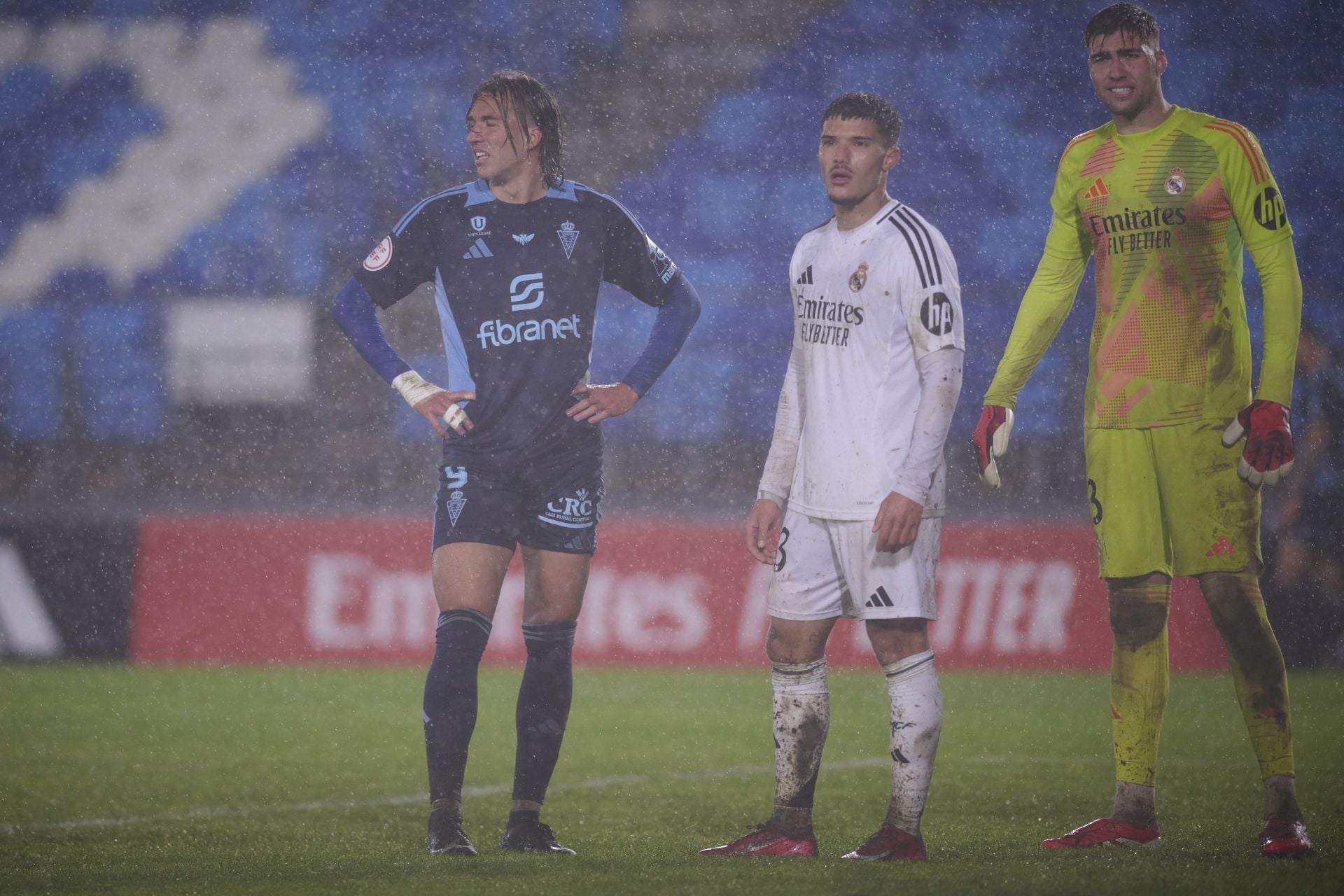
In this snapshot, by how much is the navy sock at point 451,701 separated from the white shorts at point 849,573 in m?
0.69

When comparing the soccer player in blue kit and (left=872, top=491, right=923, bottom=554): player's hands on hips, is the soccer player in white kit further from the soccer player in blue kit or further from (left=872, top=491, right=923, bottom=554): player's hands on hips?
the soccer player in blue kit

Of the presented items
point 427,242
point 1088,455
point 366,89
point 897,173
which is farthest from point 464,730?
point 366,89

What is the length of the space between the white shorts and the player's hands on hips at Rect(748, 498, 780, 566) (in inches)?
1.7

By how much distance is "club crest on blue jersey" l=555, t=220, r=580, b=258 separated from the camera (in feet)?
12.0

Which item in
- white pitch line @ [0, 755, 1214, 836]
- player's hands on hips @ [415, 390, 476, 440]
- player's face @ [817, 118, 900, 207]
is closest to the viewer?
player's face @ [817, 118, 900, 207]

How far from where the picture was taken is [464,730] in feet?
11.0

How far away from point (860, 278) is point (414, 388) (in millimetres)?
1097

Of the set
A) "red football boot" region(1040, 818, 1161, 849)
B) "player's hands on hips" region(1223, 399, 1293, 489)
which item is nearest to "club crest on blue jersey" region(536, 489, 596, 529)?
"red football boot" region(1040, 818, 1161, 849)

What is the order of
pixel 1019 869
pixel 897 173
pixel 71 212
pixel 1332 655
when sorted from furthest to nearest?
pixel 71 212
pixel 897 173
pixel 1332 655
pixel 1019 869

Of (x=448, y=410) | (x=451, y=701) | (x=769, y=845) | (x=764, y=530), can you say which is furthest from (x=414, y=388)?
(x=769, y=845)

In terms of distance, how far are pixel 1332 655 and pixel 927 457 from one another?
197 inches

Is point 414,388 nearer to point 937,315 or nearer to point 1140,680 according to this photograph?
point 937,315

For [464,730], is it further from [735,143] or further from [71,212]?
[71,212]

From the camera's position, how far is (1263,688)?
3252mm
